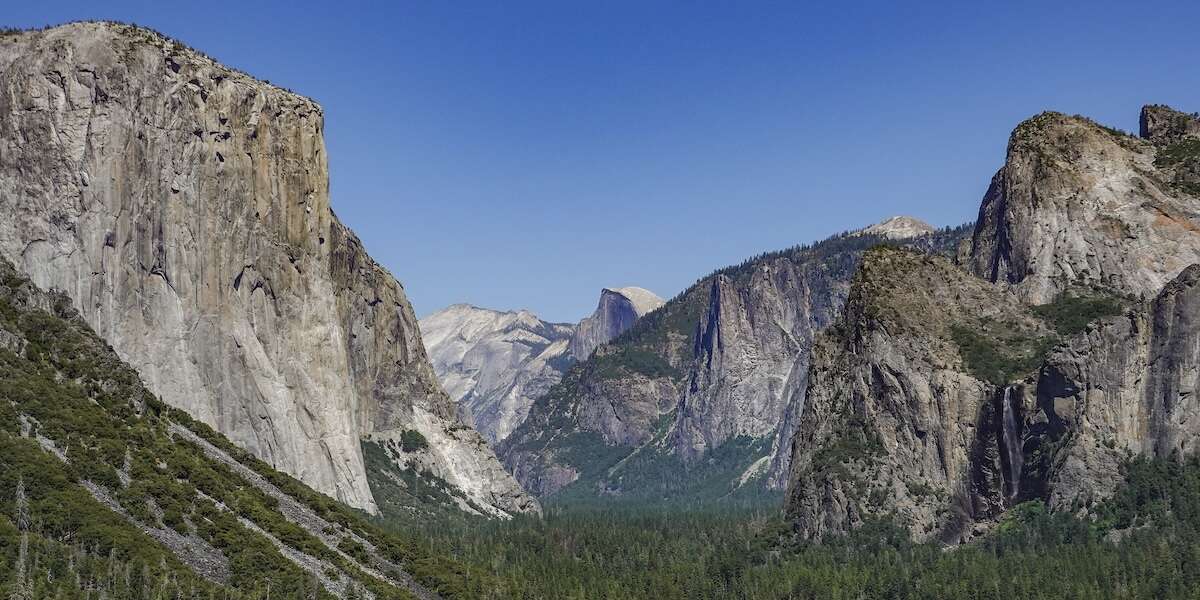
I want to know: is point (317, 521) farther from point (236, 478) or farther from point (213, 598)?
point (213, 598)

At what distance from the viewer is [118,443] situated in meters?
163

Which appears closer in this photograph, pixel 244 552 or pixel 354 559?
pixel 244 552

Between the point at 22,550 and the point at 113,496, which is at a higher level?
the point at 113,496

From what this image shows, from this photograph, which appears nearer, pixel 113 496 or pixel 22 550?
pixel 22 550

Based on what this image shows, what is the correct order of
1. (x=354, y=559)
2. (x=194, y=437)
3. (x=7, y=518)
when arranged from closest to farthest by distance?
1. (x=7, y=518)
2. (x=354, y=559)
3. (x=194, y=437)

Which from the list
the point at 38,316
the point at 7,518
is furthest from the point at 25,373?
the point at 7,518

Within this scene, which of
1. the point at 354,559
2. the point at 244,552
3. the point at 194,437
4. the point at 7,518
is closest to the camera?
the point at 7,518

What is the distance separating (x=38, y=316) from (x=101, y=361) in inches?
351

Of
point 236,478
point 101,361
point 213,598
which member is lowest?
point 213,598

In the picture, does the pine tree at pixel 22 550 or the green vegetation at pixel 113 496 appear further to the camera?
the green vegetation at pixel 113 496

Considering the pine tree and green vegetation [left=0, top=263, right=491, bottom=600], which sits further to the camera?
green vegetation [left=0, top=263, right=491, bottom=600]

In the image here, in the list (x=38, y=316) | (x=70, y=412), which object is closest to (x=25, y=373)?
(x=70, y=412)

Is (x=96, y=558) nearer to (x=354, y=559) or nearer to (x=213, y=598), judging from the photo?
(x=213, y=598)

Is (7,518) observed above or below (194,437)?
below
